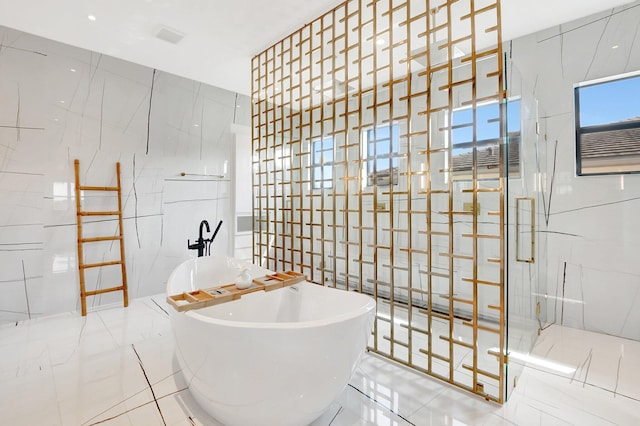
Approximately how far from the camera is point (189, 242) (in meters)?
4.09

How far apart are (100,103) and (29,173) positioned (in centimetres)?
99

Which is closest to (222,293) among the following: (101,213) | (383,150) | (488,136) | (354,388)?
(354,388)

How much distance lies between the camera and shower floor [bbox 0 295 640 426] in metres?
1.66

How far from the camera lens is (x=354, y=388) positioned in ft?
6.32

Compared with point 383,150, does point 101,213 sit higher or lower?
lower

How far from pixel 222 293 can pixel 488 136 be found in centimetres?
190

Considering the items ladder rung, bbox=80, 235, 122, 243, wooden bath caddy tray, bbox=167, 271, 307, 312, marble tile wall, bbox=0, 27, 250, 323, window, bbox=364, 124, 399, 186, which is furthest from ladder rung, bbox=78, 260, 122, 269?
window, bbox=364, 124, 399, 186

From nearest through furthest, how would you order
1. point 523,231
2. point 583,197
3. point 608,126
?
point 523,231
point 608,126
point 583,197

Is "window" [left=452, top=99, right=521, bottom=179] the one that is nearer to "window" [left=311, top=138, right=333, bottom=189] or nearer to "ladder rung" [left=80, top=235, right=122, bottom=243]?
"window" [left=311, top=138, right=333, bottom=189]

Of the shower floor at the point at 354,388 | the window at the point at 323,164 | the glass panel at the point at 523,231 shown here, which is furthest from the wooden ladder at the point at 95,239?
the glass panel at the point at 523,231

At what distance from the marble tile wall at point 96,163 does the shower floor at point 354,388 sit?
77cm

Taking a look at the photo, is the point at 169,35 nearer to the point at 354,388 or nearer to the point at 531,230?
the point at 354,388

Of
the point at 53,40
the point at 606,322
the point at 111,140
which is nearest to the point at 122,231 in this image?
the point at 111,140

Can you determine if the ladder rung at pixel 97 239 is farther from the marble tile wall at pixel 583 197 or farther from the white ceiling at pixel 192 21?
the marble tile wall at pixel 583 197
